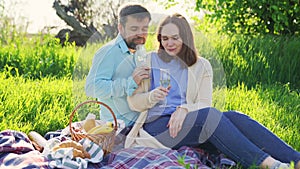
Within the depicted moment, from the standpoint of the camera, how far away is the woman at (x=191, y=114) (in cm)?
318

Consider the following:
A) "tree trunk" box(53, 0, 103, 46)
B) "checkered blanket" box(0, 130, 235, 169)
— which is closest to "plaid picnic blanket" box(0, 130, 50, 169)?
"checkered blanket" box(0, 130, 235, 169)

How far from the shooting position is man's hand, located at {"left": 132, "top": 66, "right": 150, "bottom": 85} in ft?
10.7

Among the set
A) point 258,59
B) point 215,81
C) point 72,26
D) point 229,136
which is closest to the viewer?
point 229,136

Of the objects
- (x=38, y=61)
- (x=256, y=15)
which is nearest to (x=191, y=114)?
(x=38, y=61)

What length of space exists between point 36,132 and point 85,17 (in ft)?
10.6

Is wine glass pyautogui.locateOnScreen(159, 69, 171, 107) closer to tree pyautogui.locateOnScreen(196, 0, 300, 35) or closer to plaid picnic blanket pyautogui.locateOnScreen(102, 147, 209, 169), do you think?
plaid picnic blanket pyautogui.locateOnScreen(102, 147, 209, 169)

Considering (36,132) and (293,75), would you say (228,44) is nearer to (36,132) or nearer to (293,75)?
(293,75)

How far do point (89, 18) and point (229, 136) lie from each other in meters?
3.61

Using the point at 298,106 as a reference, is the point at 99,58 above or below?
above

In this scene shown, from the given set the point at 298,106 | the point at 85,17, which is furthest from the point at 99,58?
the point at 85,17

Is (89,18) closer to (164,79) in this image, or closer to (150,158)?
(164,79)

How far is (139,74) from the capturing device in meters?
3.27

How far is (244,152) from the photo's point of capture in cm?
314

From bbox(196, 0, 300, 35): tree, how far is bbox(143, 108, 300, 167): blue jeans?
402cm
